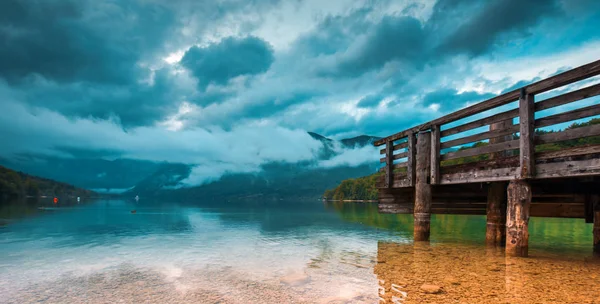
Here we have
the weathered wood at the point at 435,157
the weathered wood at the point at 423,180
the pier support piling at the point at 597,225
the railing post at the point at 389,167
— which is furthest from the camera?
the railing post at the point at 389,167

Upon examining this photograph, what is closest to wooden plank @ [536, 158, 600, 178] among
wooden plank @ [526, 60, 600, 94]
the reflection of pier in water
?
wooden plank @ [526, 60, 600, 94]

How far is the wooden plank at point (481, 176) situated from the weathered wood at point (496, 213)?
7.44 feet

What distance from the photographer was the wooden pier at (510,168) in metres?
10.9

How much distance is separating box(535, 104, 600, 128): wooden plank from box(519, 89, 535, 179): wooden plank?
357mm

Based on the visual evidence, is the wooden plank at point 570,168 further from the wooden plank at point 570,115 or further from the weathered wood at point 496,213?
the weathered wood at point 496,213

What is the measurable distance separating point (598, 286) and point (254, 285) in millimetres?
9316

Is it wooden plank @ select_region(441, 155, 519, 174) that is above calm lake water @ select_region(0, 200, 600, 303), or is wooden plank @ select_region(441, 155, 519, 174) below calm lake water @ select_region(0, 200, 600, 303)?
above

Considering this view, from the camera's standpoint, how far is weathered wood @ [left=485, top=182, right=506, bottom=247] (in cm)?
1636

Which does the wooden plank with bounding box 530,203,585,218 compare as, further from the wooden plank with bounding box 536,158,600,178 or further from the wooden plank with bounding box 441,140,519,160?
the wooden plank with bounding box 536,158,600,178

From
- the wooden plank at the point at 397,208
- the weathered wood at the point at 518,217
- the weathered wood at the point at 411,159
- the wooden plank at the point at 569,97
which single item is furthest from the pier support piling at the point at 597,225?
the wooden plank at the point at 397,208

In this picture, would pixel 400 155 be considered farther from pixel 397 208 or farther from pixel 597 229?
pixel 597 229

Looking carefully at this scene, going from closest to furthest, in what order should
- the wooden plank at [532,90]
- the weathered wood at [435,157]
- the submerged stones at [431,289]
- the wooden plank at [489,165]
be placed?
the submerged stones at [431,289] → the wooden plank at [532,90] → the wooden plank at [489,165] → the weathered wood at [435,157]

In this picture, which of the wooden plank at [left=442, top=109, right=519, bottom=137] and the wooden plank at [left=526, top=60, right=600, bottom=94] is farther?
the wooden plank at [left=442, top=109, right=519, bottom=137]

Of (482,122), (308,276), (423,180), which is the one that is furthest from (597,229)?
(308,276)
